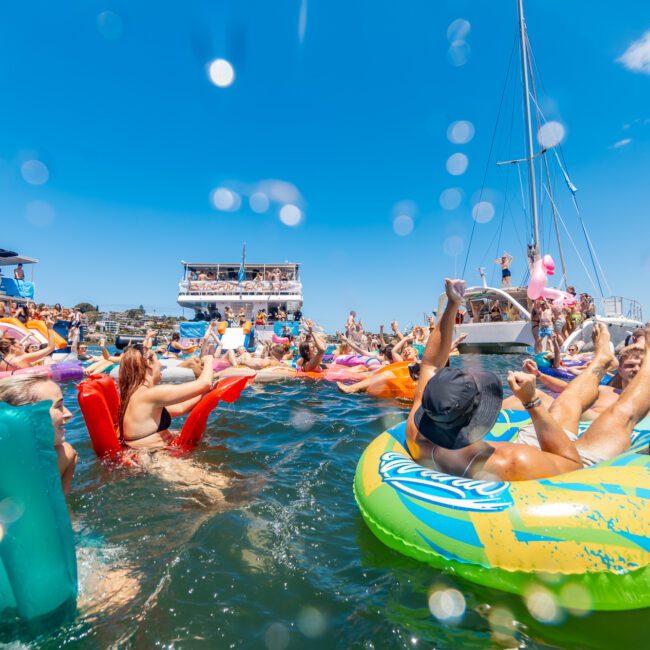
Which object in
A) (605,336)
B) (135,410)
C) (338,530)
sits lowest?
(338,530)

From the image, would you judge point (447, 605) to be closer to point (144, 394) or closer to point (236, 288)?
point (144, 394)

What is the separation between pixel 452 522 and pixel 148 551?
188 cm

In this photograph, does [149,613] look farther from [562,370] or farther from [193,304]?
[193,304]

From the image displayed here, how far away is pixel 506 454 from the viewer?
2.61 metres

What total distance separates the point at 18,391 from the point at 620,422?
397cm

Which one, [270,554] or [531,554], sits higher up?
[531,554]

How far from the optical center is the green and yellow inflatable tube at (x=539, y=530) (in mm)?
1981

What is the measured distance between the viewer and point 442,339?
3.06 metres

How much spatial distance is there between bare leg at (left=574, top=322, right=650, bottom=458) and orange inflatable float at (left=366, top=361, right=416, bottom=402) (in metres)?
4.23

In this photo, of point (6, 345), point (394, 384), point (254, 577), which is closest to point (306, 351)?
point (394, 384)

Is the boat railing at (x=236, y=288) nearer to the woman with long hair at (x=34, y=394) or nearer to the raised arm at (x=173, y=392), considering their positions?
the raised arm at (x=173, y=392)

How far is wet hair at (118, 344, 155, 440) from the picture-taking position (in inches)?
149

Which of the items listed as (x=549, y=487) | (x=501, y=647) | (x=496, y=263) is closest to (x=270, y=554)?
(x=501, y=647)

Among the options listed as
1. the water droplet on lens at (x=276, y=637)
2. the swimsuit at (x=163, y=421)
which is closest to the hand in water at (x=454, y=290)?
the water droplet on lens at (x=276, y=637)
